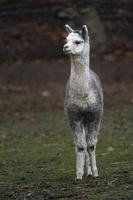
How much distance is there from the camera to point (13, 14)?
3095 centimetres

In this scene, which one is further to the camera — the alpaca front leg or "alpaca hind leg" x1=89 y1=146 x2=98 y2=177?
"alpaca hind leg" x1=89 y1=146 x2=98 y2=177

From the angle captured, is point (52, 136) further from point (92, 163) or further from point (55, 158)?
point (92, 163)

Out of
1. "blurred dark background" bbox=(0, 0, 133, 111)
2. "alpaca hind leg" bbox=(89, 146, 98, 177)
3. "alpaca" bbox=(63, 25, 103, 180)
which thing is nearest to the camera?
"alpaca" bbox=(63, 25, 103, 180)

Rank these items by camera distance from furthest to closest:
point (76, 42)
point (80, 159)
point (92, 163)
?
point (92, 163) → point (80, 159) → point (76, 42)

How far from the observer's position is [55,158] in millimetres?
13930

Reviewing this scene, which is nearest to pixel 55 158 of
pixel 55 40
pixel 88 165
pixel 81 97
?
pixel 88 165

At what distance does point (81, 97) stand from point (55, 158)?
→ 9.60 feet

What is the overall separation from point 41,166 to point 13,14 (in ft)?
59.8

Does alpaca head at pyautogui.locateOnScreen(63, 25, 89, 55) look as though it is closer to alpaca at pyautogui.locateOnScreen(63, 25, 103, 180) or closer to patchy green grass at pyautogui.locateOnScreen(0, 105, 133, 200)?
alpaca at pyautogui.locateOnScreen(63, 25, 103, 180)

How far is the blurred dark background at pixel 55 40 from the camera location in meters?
26.4

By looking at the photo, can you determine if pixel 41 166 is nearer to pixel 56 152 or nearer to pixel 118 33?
pixel 56 152

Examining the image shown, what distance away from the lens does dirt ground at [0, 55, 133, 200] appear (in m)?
10.6

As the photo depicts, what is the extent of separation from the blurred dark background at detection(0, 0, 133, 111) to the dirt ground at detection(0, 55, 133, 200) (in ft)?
0.18

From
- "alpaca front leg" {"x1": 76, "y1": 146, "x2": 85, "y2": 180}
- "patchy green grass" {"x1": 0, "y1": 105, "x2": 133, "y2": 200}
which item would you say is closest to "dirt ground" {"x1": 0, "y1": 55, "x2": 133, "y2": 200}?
"patchy green grass" {"x1": 0, "y1": 105, "x2": 133, "y2": 200}
